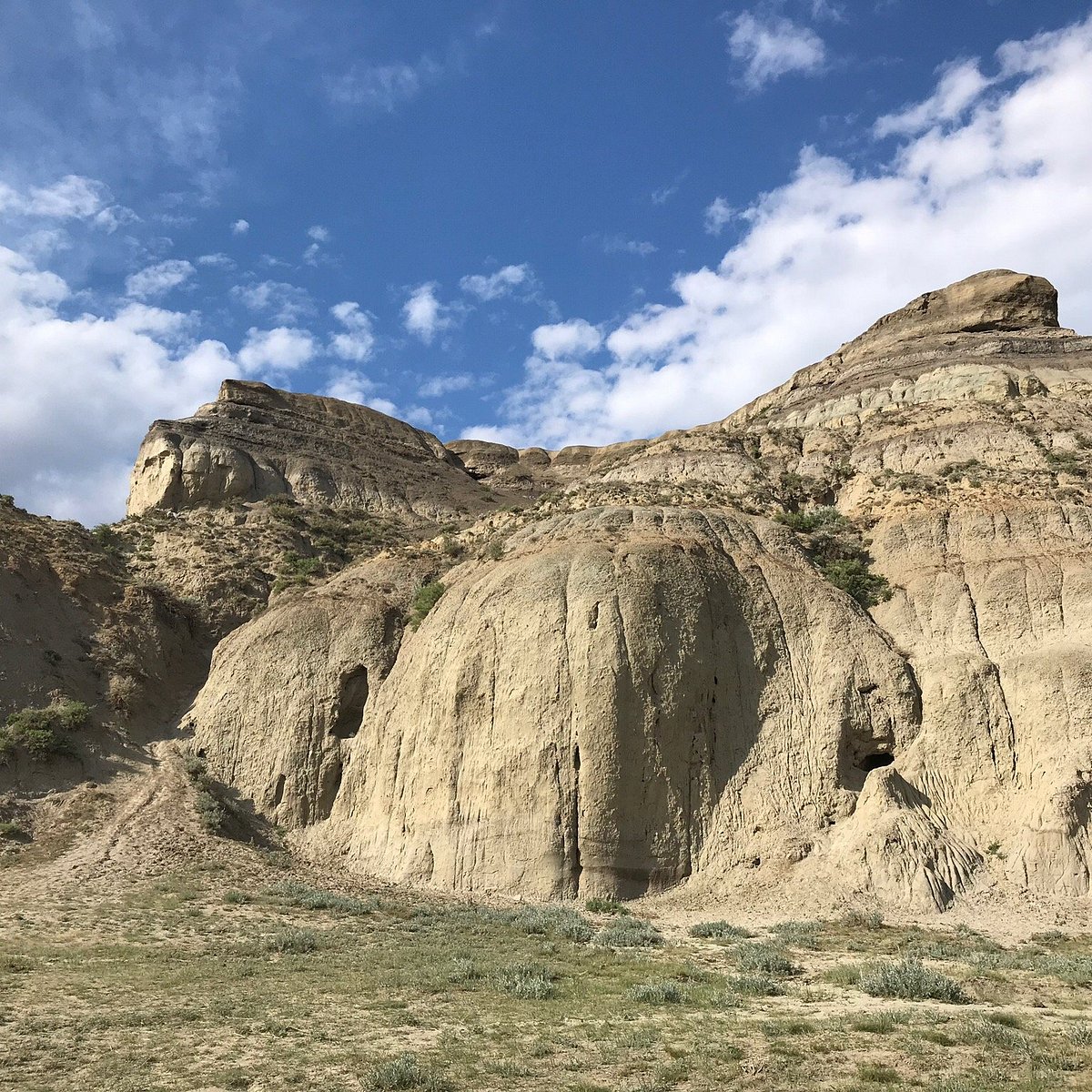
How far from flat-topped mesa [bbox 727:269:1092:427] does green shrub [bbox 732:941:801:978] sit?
3077cm

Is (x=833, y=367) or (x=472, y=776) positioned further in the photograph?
(x=833, y=367)

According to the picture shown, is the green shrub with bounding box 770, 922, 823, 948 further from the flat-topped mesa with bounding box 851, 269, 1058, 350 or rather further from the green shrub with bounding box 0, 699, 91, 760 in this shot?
the flat-topped mesa with bounding box 851, 269, 1058, 350

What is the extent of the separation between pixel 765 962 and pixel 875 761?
36.7 feet

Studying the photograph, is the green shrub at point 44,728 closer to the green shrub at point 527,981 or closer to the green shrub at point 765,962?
the green shrub at point 527,981

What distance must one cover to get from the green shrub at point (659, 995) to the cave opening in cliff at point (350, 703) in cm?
1848

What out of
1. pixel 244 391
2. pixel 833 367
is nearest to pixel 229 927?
pixel 833 367

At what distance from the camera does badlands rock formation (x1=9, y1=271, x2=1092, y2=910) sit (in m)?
24.0

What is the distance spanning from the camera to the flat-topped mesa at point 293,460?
52.8m

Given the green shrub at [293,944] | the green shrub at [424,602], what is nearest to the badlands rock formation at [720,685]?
the green shrub at [424,602]

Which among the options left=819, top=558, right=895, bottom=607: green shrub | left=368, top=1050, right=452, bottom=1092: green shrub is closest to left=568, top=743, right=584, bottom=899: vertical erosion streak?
left=819, top=558, right=895, bottom=607: green shrub

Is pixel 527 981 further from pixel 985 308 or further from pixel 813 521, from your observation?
pixel 985 308

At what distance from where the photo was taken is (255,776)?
30828 mm

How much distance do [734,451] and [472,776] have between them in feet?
70.9

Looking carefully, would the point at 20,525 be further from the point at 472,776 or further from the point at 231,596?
the point at 472,776
